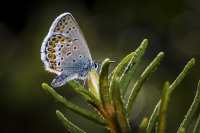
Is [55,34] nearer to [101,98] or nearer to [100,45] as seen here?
[101,98]

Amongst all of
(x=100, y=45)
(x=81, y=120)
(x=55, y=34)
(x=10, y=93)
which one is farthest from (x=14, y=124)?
(x=55, y=34)

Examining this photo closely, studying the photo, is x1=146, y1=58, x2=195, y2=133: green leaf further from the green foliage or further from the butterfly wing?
the butterfly wing

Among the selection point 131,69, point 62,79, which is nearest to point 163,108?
point 131,69

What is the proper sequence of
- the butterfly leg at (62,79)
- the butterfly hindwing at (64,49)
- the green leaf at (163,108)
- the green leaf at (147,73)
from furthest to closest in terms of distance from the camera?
the butterfly hindwing at (64,49)
the butterfly leg at (62,79)
the green leaf at (147,73)
the green leaf at (163,108)

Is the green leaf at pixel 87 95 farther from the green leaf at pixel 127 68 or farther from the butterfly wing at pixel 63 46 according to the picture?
the butterfly wing at pixel 63 46

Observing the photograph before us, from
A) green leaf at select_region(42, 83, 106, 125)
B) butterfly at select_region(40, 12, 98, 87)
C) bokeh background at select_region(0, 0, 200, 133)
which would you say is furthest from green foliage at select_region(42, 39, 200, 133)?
bokeh background at select_region(0, 0, 200, 133)

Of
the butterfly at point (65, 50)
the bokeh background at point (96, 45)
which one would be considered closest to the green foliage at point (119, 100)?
the butterfly at point (65, 50)
